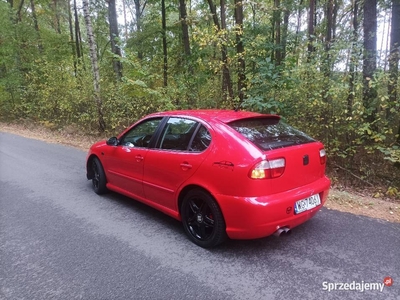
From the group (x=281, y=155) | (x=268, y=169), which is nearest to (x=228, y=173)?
(x=268, y=169)

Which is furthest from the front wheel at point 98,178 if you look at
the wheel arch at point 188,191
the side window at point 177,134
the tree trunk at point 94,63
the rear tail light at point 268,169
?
the tree trunk at point 94,63

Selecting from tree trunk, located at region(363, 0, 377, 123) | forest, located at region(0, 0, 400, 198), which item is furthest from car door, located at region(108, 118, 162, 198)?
tree trunk, located at region(363, 0, 377, 123)

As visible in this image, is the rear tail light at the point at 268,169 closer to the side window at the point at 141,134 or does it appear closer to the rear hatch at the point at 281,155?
the rear hatch at the point at 281,155

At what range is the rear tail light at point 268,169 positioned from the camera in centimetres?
284

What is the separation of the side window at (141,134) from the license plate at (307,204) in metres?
2.20

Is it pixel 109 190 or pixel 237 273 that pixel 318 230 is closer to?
pixel 237 273

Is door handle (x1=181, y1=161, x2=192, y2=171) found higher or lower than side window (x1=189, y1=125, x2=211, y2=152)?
lower

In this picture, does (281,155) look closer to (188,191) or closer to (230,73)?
(188,191)

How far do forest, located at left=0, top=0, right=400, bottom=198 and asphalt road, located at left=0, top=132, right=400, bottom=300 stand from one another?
279cm

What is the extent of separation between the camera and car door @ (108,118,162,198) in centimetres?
410

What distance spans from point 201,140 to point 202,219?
0.94 metres

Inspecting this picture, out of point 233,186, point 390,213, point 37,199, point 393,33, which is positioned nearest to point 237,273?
point 233,186

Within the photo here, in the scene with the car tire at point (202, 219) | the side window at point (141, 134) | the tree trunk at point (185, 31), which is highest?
the tree trunk at point (185, 31)

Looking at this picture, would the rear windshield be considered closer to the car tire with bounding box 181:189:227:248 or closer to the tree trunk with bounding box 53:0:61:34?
the car tire with bounding box 181:189:227:248
